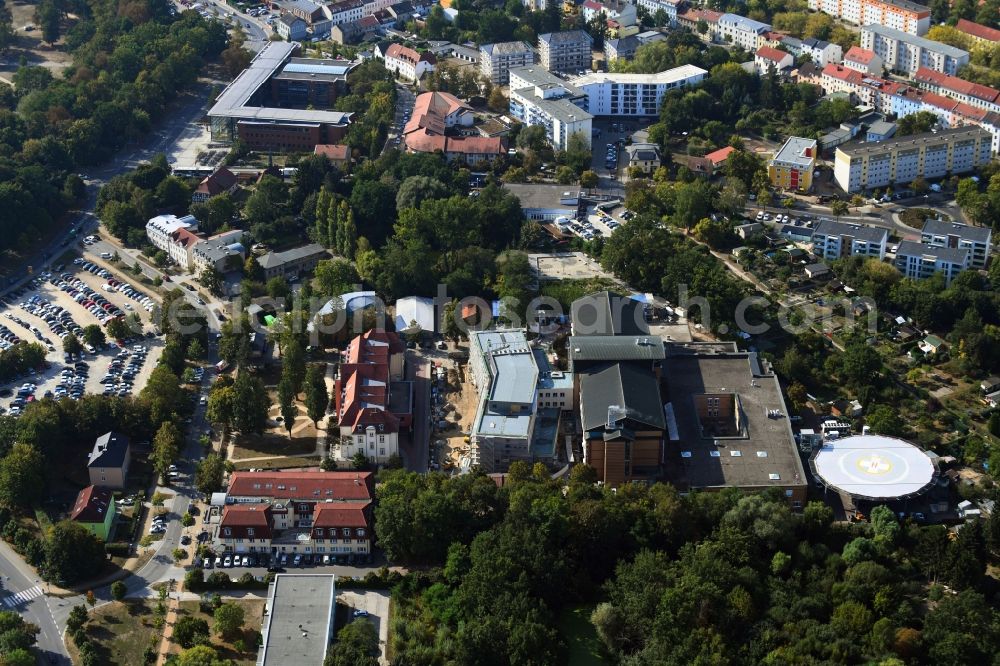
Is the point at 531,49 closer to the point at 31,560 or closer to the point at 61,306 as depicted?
the point at 61,306

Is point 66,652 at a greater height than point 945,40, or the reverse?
point 945,40

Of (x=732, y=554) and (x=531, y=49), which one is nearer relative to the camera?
(x=732, y=554)

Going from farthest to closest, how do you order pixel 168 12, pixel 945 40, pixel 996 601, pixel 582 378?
pixel 168 12
pixel 945 40
pixel 582 378
pixel 996 601

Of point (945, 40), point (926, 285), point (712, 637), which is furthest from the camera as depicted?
point (945, 40)

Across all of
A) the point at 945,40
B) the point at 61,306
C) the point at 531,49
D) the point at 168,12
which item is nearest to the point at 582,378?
the point at 61,306

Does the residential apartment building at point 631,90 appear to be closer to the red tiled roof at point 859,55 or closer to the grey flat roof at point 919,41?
the red tiled roof at point 859,55

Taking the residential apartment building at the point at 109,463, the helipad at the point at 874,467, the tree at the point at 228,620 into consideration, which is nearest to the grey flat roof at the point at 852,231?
the helipad at the point at 874,467
